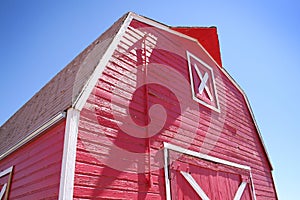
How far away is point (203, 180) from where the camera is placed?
5910mm

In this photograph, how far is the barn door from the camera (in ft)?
17.7

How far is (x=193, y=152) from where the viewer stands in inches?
242

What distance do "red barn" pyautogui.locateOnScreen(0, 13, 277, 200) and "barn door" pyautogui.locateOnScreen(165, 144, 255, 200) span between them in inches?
0.9

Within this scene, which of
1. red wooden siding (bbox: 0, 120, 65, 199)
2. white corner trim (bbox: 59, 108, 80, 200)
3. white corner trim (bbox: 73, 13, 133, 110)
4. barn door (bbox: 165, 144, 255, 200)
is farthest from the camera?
barn door (bbox: 165, 144, 255, 200)

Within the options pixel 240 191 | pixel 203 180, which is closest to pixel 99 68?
pixel 203 180

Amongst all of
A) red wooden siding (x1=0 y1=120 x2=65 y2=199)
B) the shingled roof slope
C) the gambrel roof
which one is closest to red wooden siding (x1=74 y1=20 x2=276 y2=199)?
the gambrel roof

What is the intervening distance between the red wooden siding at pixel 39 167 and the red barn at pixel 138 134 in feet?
0.06

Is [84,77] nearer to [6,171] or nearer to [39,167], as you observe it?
[39,167]

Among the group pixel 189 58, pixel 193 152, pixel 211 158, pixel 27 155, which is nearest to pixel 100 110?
pixel 27 155

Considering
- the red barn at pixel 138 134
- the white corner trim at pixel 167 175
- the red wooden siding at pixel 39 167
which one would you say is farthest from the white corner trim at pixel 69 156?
the white corner trim at pixel 167 175

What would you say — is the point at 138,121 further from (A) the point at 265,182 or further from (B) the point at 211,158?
(A) the point at 265,182

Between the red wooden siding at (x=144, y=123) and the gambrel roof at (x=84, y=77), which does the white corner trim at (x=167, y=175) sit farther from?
the gambrel roof at (x=84, y=77)

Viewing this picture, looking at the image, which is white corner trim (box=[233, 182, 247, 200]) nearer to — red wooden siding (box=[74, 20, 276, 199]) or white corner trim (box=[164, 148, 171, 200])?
red wooden siding (box=[74, 20, 276, 199])

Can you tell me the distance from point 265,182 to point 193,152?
3.64 metres
